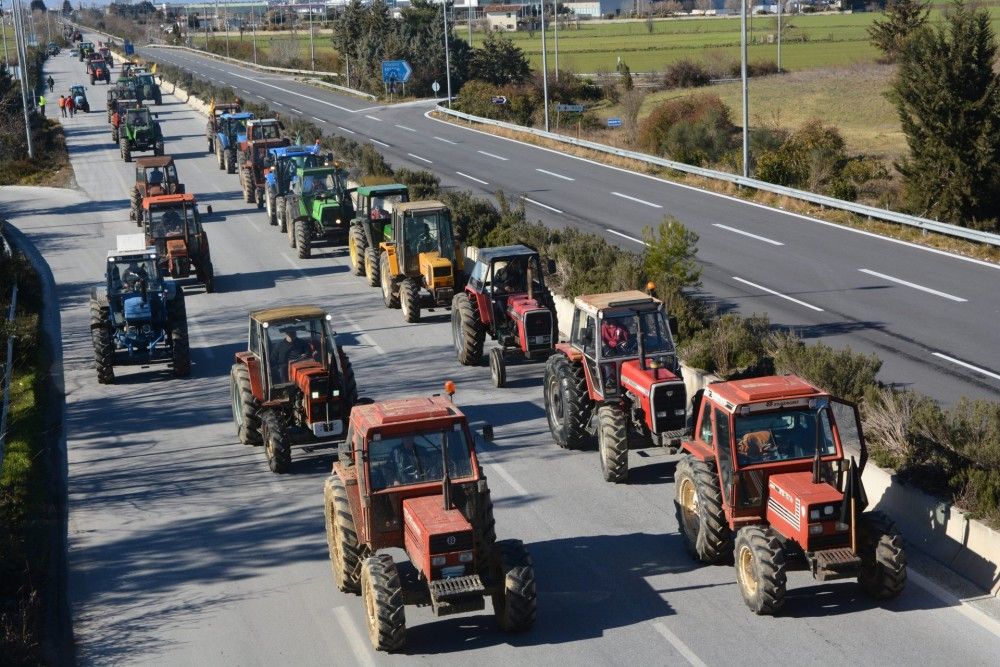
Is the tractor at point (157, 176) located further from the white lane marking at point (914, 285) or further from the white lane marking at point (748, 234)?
the white lane marking at point (914, 285)

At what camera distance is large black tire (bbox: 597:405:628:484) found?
16.4 metres

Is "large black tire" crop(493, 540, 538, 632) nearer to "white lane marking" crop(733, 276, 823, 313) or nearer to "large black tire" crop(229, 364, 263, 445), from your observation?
"large black tire" crop(229, 364, 263, 445)

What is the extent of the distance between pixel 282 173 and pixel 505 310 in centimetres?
1796

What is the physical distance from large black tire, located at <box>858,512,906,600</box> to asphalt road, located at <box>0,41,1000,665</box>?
10.2 inches

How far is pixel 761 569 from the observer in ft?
40.5

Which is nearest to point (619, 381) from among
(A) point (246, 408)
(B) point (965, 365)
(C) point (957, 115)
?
(A) point (246, 408)

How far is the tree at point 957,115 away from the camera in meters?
32.2

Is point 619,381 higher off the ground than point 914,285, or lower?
higher

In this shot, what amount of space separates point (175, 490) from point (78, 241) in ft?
77.0

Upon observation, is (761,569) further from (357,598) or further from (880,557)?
(357,598)

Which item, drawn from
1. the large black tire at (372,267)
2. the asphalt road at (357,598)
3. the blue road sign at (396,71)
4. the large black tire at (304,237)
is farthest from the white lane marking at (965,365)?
Result: the blue road sign at (396,71)

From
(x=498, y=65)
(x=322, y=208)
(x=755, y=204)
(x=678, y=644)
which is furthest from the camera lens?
(x=498, y=65)

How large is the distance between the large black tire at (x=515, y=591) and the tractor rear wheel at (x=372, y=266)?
17.9 m

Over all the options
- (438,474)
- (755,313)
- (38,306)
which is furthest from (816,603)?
(38,306)
